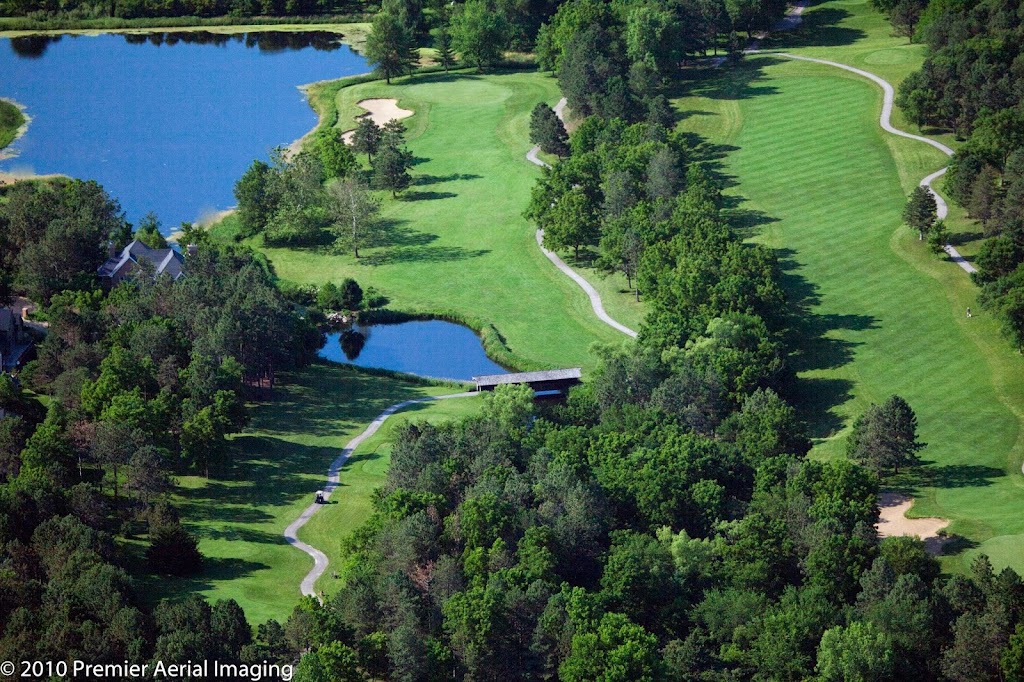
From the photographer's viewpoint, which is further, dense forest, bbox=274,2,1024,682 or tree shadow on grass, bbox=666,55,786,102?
tree shadow on grass, bbox=666,55,786,102

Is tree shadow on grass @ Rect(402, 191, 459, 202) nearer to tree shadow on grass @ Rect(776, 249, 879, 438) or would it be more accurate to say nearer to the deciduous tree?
the deciduous tree

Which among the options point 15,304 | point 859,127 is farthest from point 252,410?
point 859,127

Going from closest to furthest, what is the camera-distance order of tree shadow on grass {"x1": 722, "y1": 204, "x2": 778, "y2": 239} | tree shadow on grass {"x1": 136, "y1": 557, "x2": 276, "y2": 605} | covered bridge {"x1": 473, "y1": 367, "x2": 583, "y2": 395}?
tree shadow on grass {"x1": 136, "y1": 557, "x2": 276, "y2": 605}, covered bridge {"x1": 473, "y1": 367, "x2": 583, "y2": 395}, tree shadow on grass {"x1": 722, "y1": 204, "x2": 778, "y2": 239}

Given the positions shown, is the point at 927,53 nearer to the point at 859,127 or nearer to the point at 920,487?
the point at 859,127

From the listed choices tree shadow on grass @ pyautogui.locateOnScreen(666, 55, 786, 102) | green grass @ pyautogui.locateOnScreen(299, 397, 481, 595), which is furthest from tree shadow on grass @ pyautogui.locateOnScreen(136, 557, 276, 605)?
tree shadow on grass @ pyautogui.locateOnScreen(666, 55, 786, 102)

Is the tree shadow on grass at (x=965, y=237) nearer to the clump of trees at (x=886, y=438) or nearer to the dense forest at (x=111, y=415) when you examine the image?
the clump of trees at (x=886, y=438)

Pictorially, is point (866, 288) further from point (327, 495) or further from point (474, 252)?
point (327, 495)

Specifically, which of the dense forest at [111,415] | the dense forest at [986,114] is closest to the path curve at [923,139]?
the dense forest at [986,114]
